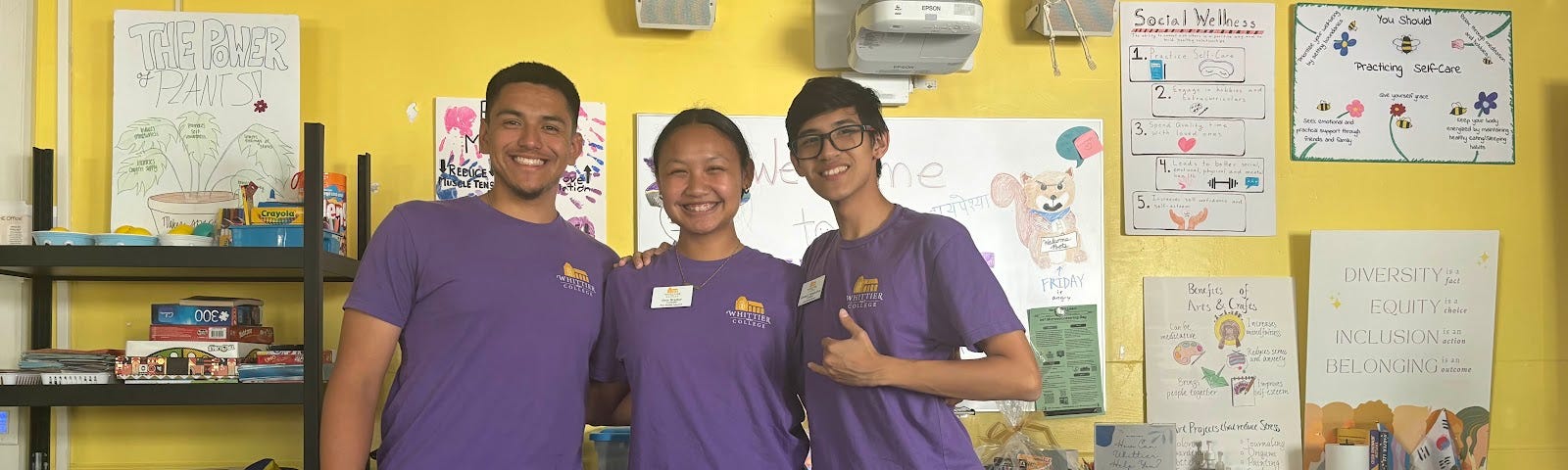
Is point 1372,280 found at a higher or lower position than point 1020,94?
lower

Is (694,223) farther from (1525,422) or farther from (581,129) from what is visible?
(1525,422)

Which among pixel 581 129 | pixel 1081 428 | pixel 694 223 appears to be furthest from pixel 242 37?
pixel 1081 428

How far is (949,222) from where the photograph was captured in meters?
1.98

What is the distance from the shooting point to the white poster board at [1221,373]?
348 cm

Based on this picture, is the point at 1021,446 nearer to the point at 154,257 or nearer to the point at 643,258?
the point at 643,258

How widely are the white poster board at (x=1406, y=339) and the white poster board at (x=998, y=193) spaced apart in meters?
0.71

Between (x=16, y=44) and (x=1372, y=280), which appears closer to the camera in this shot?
(x=16, y=44)

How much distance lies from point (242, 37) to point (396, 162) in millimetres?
551

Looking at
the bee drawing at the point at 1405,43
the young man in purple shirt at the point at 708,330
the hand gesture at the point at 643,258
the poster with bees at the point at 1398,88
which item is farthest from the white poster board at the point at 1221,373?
the hand gesture at the point at 643,258

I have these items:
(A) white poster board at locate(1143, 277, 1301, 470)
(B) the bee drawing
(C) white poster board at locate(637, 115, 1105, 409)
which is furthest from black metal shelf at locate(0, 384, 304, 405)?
(B) the bee drawing

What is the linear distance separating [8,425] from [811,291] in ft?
8.02

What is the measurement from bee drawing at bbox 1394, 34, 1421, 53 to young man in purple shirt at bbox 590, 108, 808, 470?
2.45 m

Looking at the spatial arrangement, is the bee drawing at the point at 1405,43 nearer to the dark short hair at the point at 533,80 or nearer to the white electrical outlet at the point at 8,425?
the dark short hair at the point at 533,80

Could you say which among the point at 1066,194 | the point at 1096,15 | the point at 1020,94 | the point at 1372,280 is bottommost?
the point at 1372,280
